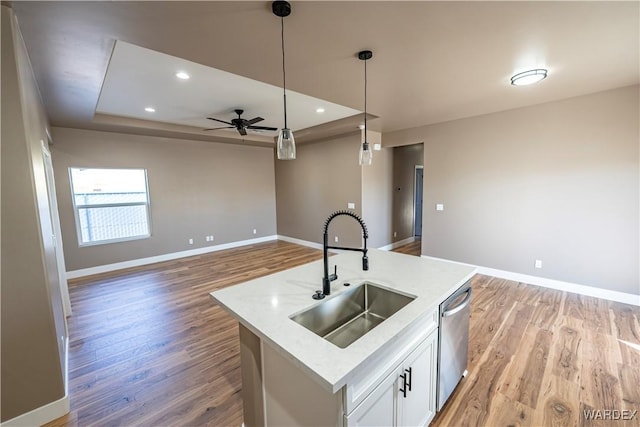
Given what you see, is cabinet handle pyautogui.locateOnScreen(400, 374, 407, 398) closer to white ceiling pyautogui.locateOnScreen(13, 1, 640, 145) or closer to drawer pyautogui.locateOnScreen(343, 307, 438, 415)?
drawer pyautogui.locateOnScreen(343, 307, 438, 415)

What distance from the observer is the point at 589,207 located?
327cm

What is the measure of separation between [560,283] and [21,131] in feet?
18.4

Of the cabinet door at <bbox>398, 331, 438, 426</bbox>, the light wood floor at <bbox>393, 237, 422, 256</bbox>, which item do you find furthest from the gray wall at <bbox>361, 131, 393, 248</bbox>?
the cabinet door at <bbox>398, 331, 438, 426</bbox>

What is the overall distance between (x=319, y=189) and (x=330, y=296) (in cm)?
479

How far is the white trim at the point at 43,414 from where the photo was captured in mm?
1603

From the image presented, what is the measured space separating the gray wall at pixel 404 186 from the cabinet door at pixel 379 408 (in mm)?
5109

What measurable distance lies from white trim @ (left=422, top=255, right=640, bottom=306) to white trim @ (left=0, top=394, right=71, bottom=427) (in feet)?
13.7

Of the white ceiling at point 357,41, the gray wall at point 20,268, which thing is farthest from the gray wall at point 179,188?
the gray wall at point 20,268

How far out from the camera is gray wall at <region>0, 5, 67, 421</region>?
150cm

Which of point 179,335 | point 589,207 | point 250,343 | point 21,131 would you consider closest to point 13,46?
point 21,131

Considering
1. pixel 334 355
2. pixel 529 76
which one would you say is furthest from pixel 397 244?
pixel 334 355

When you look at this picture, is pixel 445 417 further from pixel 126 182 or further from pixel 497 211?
pixel 126 182

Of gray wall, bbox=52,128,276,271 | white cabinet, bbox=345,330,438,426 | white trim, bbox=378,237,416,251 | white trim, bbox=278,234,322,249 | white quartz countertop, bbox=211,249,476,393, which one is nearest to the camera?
white quartz countertop, bbox=211,249,476,393

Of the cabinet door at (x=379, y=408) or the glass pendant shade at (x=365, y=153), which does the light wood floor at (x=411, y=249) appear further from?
the cabinet door at (x=379, y=408)
